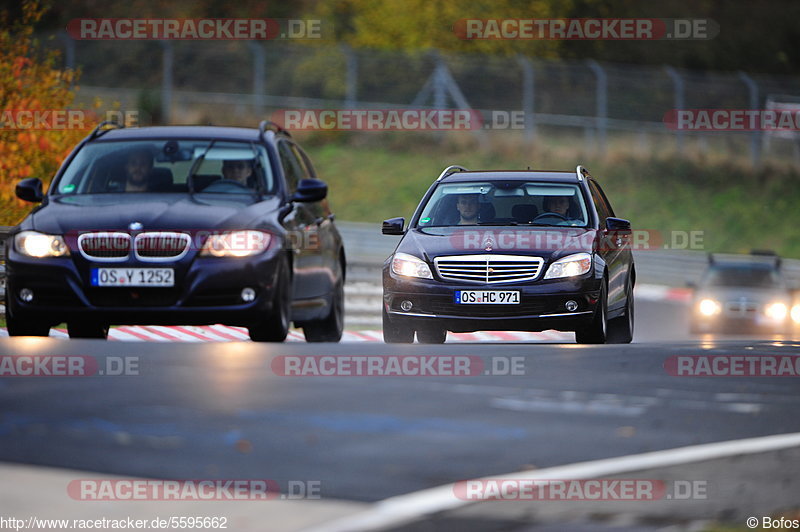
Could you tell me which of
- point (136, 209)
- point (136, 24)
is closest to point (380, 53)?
point (136, 24)

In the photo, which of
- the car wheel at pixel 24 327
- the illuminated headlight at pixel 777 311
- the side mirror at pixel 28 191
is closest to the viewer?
the car wheel at pixel 24 327

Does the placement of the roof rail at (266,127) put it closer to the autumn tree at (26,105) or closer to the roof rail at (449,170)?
the roof rail at (449,170)

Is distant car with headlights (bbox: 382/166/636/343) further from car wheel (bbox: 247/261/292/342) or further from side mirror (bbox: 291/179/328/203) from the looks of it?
car wheel (bbox: 247/261/292/342)

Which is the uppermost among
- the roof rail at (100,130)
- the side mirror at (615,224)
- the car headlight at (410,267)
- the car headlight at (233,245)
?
the roof rail at (100,130)

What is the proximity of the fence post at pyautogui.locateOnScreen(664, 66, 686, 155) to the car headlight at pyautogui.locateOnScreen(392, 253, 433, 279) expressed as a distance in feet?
99.1

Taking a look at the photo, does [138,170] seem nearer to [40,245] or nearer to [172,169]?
[172,169]

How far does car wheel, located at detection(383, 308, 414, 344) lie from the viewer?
47.2ft

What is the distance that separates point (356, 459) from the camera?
8.52 m

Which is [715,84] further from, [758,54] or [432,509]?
[432,509]

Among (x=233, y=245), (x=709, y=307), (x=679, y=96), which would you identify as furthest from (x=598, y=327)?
(x=679, y=96)

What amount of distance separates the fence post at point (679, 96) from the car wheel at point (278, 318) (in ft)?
105

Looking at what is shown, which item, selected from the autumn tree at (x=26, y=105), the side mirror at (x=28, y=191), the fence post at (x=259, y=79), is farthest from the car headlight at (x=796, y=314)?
the fence post at (x=259, y=79)

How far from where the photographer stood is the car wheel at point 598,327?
46.1 feet

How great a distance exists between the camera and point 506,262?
13.9 metres
